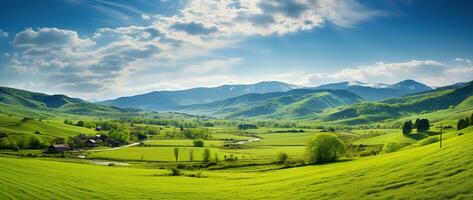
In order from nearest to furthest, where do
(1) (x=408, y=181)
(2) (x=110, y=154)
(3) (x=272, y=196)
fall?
(1) (x=408, y=181), (3) (x=272, y=196), (2) (x=110, y=154)

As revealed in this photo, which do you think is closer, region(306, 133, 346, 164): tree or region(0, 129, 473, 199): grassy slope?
region(0, 129, 473, 199): grassy slope

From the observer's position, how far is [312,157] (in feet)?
324

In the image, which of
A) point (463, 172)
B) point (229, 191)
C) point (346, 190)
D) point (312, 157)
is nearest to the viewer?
point (463, 172)

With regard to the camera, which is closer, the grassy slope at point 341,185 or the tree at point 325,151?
the grassy slope at point 341,185

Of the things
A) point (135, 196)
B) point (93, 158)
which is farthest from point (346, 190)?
point (93, 158)

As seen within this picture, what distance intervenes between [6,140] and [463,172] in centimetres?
19360

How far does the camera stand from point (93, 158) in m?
156

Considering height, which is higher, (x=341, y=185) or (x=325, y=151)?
(x=341, y=185)

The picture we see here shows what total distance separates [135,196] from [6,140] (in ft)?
527

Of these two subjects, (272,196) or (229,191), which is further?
(229,191)

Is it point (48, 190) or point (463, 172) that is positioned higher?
point (463, 172)

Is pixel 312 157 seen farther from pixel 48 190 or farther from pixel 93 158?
pixel 93 158

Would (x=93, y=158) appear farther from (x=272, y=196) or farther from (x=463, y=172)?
(x=463, y=172)

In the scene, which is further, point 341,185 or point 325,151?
point 325,151
